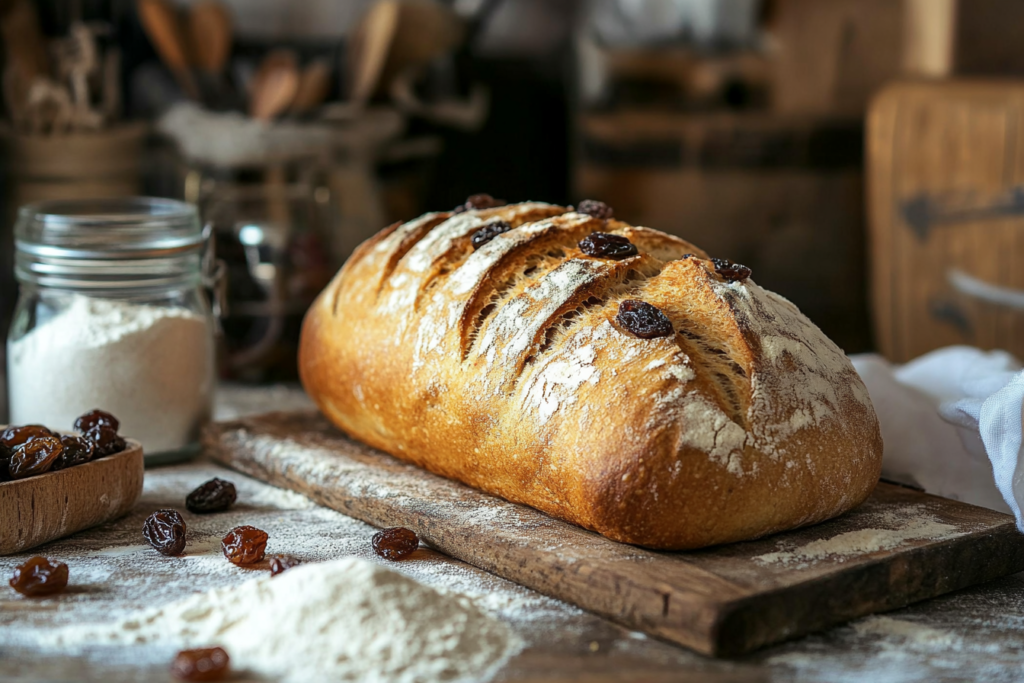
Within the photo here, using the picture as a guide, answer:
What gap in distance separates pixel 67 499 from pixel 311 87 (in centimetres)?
151

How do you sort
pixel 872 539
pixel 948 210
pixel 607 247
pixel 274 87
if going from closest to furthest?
pixel 872 539, pixel 607 247, pixel 274 87, pixel 948 210

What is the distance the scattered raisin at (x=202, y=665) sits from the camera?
110 centimetres

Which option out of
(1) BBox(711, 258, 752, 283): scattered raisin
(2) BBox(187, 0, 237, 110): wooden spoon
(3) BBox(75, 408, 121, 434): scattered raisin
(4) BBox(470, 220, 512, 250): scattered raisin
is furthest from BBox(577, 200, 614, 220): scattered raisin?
(2) BBox(187, 0, 237, 110): wooden spoon

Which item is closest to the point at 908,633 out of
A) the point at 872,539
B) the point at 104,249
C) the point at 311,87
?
the point at 872,539

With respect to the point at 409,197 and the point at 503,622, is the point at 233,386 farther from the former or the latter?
the point at 503,622

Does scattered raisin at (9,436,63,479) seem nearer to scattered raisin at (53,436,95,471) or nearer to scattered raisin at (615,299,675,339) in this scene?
scattered raisin at (53,436,95,471)

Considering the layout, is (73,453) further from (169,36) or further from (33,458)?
(169,36)

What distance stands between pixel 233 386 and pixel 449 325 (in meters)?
1.20

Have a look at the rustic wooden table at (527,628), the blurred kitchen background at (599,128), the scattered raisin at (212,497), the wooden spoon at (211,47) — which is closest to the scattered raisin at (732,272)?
the rustic wooden table at (527,628)

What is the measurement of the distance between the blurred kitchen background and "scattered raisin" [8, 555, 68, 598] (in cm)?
138

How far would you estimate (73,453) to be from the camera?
154 centimetres

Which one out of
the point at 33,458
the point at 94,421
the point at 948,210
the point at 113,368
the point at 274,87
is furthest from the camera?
the point at 948,210

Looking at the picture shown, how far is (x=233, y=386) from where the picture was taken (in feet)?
8.83

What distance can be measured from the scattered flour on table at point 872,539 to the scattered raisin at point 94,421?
3.35 ft
